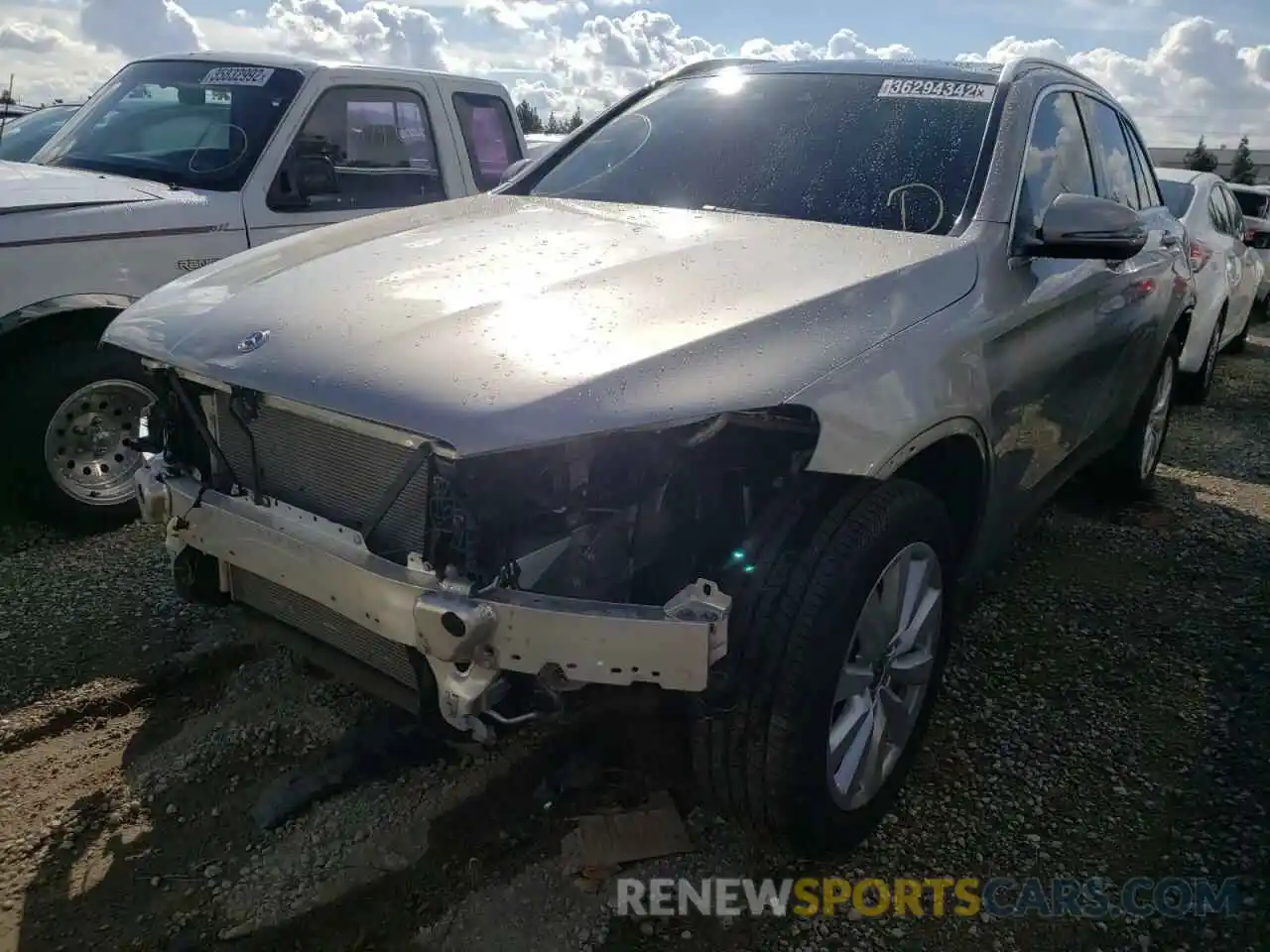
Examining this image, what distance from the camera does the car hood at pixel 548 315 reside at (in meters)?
1.90

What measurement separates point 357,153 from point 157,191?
106 centimetres

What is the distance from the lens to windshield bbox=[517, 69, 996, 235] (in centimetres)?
293

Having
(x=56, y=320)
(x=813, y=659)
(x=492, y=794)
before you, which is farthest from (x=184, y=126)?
(x=813, y=659)

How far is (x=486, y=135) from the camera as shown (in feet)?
19.2

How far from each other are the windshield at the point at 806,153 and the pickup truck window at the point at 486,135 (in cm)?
222

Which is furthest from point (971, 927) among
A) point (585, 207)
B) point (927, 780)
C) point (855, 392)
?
point (585, 207)

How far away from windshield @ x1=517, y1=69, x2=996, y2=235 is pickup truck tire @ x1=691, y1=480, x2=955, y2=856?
0.98 meters

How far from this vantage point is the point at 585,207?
3205 millimetres

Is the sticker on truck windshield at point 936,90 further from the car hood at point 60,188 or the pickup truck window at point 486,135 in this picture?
the car hood at point 60,188

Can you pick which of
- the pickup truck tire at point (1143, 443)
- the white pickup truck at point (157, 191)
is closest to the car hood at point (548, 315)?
the white pickup truck at point (157, 191)

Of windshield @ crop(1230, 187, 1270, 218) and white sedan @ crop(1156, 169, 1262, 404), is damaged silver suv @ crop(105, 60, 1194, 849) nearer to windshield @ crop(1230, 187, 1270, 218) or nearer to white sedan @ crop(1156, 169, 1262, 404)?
white sedan @ crop(1156, 169, 1262, 404)

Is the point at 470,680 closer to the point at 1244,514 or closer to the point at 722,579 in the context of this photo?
the point at 722,579

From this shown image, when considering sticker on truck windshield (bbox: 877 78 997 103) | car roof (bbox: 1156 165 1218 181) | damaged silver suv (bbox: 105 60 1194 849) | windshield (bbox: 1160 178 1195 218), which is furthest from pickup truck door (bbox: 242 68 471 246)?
car roof (bbox: 1156 165 1218 181)

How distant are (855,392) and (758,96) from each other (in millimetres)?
1718
